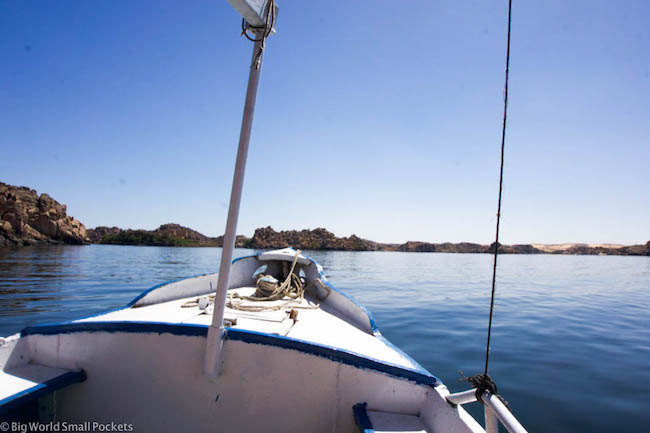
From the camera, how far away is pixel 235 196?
2191 millimetres

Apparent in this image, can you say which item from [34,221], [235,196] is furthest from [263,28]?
[34,221]

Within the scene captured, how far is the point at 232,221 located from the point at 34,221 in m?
100.0

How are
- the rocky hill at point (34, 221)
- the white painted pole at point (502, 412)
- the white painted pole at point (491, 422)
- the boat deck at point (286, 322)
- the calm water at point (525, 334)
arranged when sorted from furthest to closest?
the rocky hill at point (34, 221), the calm water at point (525, 334), the boat deck at point (286, 322), the white painted pole at point (491, 422), the white painted pole at point (502, 412)

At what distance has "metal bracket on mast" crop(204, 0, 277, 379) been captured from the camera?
2172 mm

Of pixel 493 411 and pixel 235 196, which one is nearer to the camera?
pixel 493 411

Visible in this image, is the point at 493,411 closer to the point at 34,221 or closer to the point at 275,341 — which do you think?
the point at 275,341

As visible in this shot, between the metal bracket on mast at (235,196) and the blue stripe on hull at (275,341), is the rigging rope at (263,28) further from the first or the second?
the blue stripe on hull at (275,341)

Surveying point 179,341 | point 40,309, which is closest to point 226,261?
point 179,341

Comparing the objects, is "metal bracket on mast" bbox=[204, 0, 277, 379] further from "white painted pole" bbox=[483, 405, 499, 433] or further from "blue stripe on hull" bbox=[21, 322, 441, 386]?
"white painted pole" bbox=[483, 405, 499, 433]

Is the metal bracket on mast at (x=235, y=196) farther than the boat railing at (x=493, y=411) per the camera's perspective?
Yes

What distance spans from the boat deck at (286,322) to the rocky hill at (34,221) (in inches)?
2946

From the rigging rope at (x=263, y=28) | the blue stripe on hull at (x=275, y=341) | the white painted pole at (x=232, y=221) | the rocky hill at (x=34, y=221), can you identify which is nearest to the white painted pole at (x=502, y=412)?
the blue stripe on hull at (x=275, y=341)

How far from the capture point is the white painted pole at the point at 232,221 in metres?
2.18

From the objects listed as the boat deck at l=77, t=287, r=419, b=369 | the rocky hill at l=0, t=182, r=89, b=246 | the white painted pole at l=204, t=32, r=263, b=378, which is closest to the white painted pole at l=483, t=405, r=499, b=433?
the boat deck at l=77, t=287, r=419, b=369
